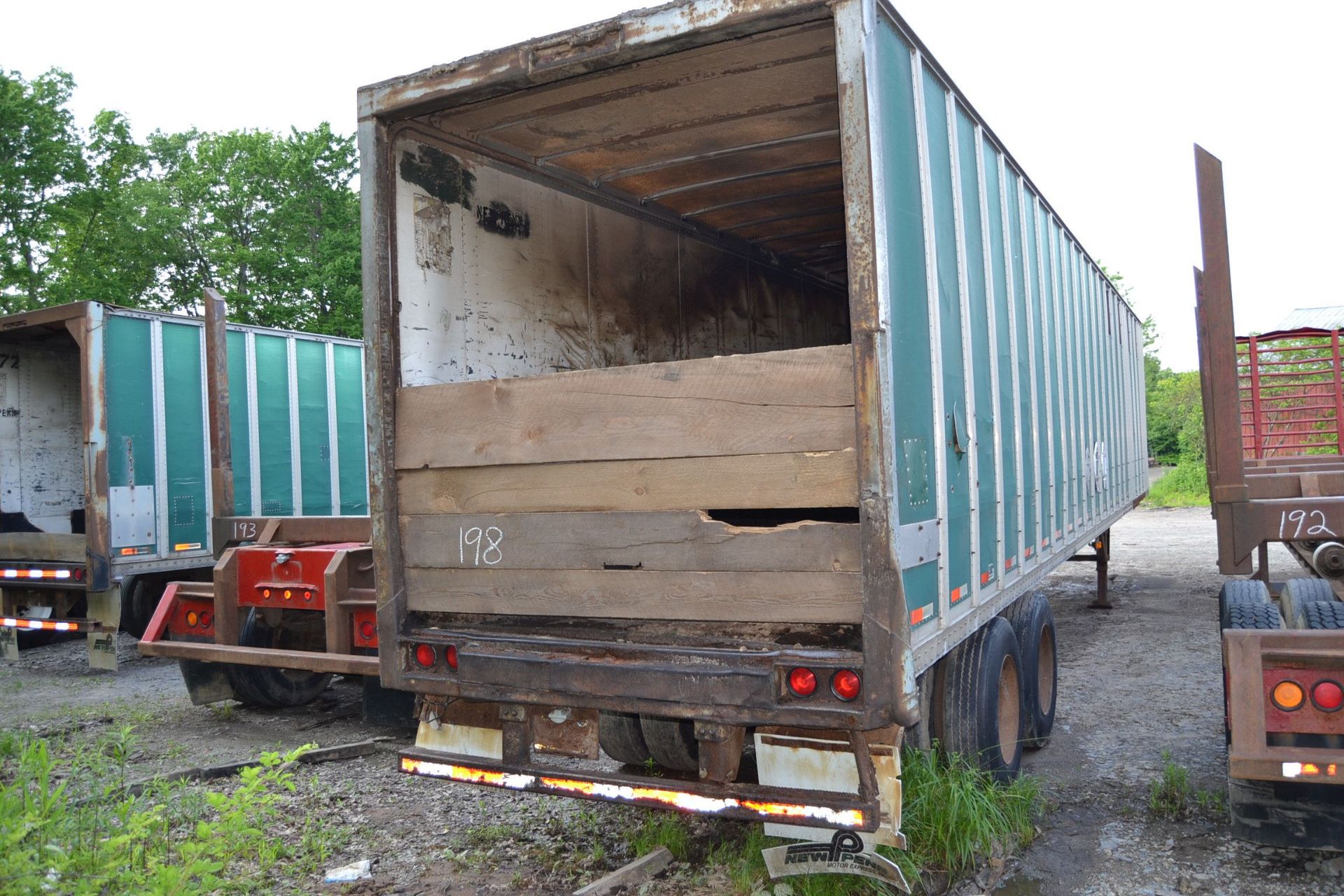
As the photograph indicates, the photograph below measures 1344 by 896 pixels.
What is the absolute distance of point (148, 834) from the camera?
3549 mm

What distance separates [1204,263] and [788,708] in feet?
8.64

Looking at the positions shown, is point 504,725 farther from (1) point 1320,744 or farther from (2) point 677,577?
(1) point 1320,744

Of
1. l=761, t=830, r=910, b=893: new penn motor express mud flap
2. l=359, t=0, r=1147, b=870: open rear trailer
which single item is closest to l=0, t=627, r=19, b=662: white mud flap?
l=359, t=0, r=1147, b=870: open rear trailer

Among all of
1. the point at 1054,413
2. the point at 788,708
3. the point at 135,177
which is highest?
the point at 135,177

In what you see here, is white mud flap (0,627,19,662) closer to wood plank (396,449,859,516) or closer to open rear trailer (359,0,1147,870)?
open rear trailer (359,0,1147,870)

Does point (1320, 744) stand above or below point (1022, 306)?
below

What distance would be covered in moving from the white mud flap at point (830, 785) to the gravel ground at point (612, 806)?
468 mm

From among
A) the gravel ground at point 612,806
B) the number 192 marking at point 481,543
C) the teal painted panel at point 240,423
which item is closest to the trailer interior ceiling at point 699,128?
the number 192 marking at point 481,543

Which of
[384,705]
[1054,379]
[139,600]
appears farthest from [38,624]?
[1054,379]

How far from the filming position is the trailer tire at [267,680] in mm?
6340

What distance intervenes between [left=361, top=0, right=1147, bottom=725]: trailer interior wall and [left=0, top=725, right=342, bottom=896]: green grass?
0.89m

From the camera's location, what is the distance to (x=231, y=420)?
930cm

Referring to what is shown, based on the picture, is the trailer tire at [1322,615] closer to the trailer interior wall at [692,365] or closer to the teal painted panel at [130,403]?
the trailer interior wall at [692,365]

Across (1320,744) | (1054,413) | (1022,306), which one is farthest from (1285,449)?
(1320,744)
